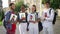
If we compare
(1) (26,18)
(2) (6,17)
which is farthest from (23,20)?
(2) (6,17)

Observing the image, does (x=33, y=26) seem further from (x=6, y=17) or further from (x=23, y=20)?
(x=6, y=17)

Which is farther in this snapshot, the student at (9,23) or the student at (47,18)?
the student at (47,18)

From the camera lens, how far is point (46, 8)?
8312mm

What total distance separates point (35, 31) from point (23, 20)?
2.03 feet

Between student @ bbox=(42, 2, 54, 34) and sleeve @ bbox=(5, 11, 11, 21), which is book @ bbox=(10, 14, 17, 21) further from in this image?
student @ bbox=(42, 2, 54, 34)

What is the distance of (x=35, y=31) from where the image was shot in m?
8.39

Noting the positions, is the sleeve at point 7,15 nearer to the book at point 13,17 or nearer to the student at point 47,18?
the book at point 13,17

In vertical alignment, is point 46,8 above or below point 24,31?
above

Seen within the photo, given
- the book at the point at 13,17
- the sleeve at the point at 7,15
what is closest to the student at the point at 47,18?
the book at the point at 13,17

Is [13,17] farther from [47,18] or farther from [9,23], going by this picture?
[47,18]

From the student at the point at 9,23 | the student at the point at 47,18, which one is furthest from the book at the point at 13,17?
the student at the point at 47,18

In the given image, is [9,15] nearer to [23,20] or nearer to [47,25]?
[23,20]

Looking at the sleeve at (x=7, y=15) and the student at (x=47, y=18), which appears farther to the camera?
the student at (x=47, y=18)

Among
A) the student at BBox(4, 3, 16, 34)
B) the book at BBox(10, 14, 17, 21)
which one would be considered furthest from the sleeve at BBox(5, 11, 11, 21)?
the book at BBox(10, 14, 17, 21)
